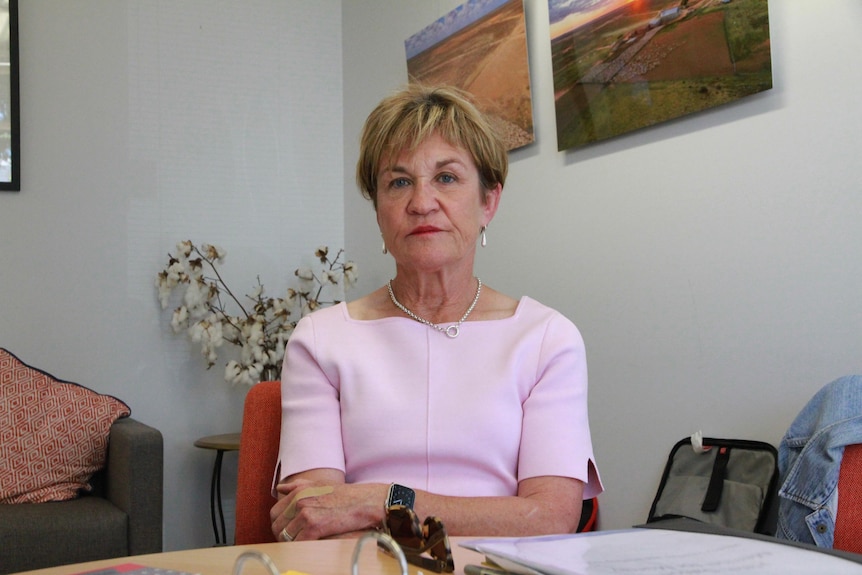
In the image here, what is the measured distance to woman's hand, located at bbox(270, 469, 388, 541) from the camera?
3.82 feet

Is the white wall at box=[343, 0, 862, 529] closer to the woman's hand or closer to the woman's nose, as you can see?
the woman's nose

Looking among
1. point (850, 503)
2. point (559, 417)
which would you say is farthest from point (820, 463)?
point (559, 417)

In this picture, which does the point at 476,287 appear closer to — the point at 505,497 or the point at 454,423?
the point at 454,423

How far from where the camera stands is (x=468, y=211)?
1.55 m

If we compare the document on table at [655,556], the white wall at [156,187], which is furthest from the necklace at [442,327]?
the white wall at [156,187]

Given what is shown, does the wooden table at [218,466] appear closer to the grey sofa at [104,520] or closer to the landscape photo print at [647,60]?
the grey sofa at [104,520]

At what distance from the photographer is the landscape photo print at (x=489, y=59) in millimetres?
2852

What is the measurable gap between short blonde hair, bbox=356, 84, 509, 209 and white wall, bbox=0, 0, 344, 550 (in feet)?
7.43

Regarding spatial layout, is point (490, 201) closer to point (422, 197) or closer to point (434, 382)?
point (422, 197)

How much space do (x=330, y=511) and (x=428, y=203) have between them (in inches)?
22.5

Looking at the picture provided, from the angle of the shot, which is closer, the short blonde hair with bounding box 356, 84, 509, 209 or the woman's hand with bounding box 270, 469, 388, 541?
the woman's hand with bounding box 270, 469, 388, 541

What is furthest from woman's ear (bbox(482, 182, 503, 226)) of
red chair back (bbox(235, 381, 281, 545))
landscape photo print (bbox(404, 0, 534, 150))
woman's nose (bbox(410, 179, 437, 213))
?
landscape photo print (bbox(404, 0, 534, 150))

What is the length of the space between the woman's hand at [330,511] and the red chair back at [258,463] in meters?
0.11

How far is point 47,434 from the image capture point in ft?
9.34
